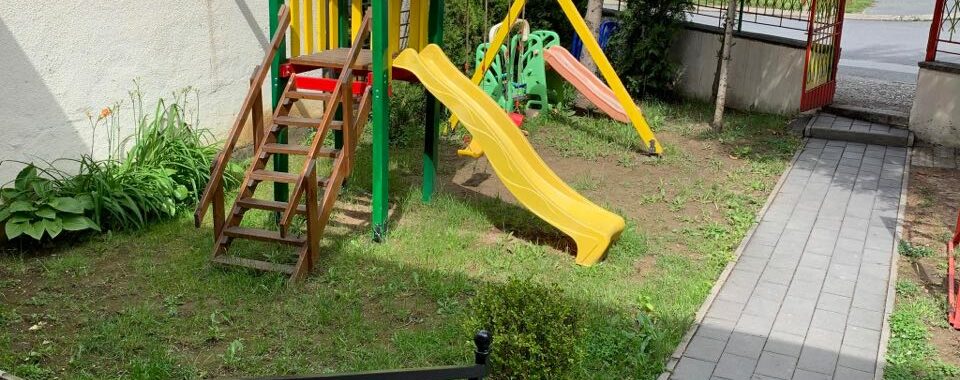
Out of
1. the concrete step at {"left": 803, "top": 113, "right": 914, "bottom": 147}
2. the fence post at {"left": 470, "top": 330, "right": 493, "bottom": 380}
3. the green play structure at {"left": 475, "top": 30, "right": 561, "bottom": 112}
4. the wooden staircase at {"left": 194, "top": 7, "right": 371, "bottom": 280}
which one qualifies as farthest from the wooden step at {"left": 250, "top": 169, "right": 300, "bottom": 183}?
the concrete step at {"left": 803, "top": 113, "right": 914, "bottom": 147}

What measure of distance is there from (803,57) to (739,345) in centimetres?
697

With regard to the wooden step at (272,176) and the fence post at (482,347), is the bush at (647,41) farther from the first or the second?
the fence post at (482,347)

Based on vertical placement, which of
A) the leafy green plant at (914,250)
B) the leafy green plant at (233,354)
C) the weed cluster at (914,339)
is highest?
the leafy green plant at (914,250)

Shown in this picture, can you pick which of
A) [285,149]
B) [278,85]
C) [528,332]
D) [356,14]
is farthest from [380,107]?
[528,332]

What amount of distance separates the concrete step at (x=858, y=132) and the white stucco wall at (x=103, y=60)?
6.35 meters

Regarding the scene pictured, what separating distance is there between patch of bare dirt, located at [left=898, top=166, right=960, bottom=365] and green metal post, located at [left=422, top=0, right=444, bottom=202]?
3780 millimetres

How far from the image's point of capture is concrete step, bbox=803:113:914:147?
34.7ft

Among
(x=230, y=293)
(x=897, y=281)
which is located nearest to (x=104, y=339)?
(x=230, y=293)

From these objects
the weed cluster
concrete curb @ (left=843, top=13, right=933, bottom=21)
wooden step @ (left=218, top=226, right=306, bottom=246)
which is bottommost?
the weed cluster

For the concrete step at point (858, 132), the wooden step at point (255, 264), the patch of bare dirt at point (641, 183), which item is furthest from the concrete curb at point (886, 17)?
the wooden step at point (255, 264)

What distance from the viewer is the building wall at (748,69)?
11.7 m

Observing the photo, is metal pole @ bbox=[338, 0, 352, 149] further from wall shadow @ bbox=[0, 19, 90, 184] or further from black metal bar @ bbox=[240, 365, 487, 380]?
black metal bar @ bbox=[240, 365, 487, 380]

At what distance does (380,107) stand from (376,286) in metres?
1.37

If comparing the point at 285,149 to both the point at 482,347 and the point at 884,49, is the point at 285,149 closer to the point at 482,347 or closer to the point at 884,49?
the point at 482,347
